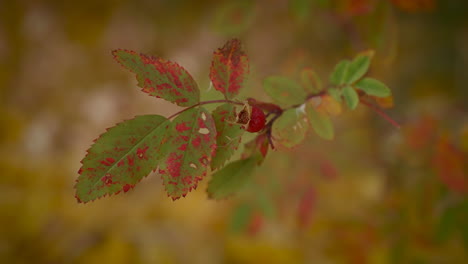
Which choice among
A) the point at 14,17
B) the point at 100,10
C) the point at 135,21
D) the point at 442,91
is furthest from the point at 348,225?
the point at 14,17

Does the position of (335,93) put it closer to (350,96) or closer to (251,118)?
(350,96)

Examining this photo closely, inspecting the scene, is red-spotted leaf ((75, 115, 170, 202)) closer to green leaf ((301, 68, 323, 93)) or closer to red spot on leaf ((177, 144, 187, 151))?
red spot on leaf ((177, 144, 187, 151))

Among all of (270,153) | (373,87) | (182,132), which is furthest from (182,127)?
(270,153)

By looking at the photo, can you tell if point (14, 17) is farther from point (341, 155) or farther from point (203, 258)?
point (341, 155)

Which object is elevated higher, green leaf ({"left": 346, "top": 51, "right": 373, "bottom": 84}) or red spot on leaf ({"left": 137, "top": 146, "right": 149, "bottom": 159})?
red spot on leaf ({"left": 137, "top": 146, "right": 149, "bottom": 159})

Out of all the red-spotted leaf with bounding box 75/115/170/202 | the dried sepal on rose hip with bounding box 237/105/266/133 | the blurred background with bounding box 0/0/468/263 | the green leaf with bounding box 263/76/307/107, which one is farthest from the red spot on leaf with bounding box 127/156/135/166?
the blurred background with bounding box 0/0/468/263

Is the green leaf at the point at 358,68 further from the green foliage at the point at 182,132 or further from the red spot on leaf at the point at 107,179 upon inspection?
the red spot on leaf at the point at 107,179
